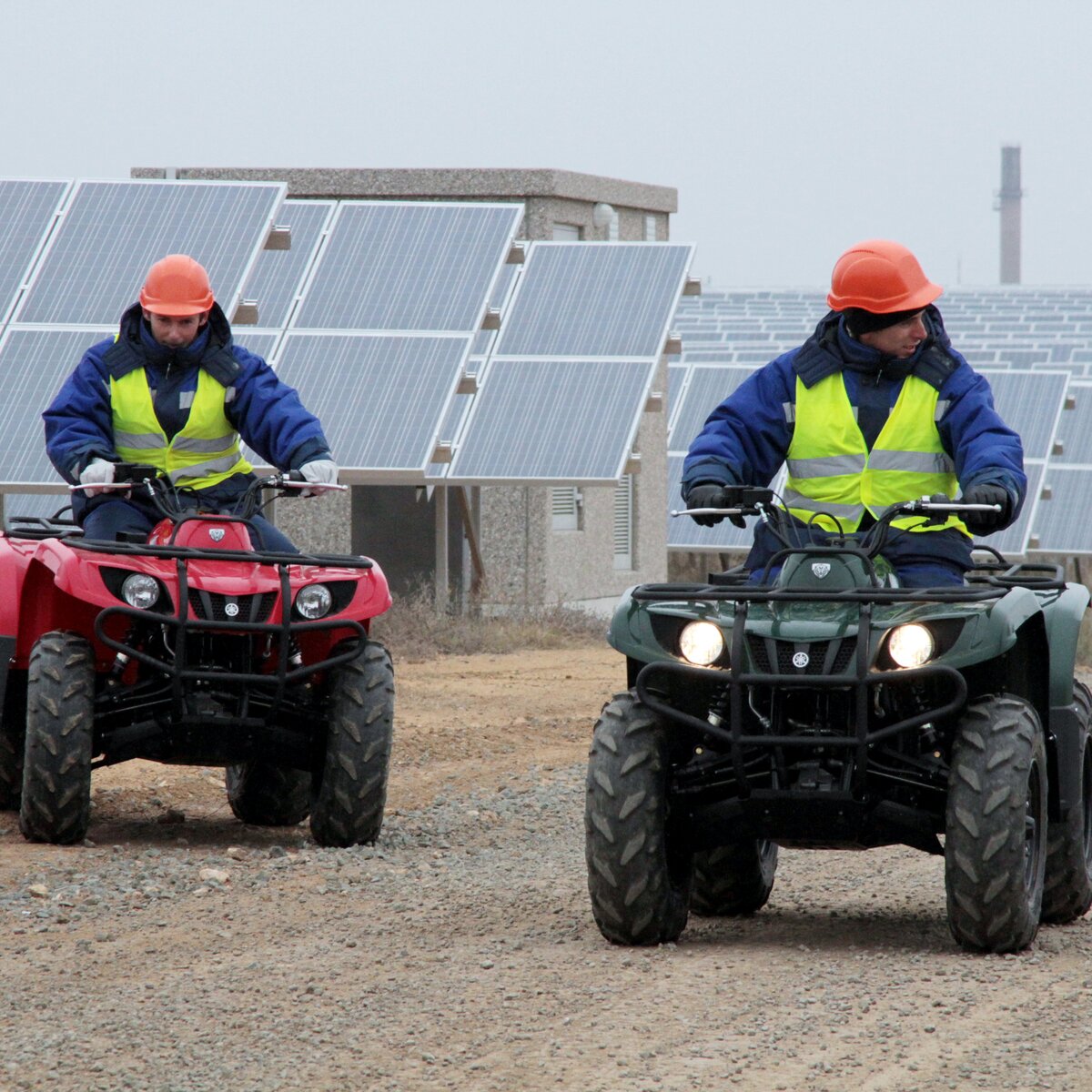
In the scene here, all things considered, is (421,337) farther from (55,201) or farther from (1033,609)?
(1033,609)

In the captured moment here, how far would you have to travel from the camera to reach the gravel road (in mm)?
4738

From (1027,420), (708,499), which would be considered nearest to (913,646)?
(708,499)

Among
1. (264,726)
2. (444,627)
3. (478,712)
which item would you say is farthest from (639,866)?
(444,627)

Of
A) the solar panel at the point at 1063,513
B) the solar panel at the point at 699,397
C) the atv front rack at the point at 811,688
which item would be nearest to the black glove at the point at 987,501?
the atv front rack at the point at 811,688

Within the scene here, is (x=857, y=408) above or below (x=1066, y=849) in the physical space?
above

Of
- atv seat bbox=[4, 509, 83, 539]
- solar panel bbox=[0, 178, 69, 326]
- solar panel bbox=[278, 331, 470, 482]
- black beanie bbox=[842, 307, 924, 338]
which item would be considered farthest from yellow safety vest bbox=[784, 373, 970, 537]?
solar panel bbox=[0, 178, 69, 326]

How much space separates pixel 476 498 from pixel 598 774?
1544 cm

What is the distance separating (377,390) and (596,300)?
333cm

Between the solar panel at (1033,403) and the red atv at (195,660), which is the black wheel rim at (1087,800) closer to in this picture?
the red atv at (195,660)

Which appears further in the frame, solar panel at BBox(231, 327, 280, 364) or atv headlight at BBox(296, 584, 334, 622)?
solar panel at BBox(231, 327, 280, 364)

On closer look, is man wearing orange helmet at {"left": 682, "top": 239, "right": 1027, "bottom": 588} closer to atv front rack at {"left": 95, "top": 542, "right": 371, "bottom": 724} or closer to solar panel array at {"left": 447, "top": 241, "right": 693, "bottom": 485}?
atv front rack at {"left": 95, "top": 542, "right": 371, "bottom": 724}

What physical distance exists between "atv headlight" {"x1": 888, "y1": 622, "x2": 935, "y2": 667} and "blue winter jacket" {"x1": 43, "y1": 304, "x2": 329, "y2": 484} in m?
2.99

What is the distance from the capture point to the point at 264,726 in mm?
7828

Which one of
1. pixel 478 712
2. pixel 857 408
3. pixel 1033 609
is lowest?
pixel 478 712
